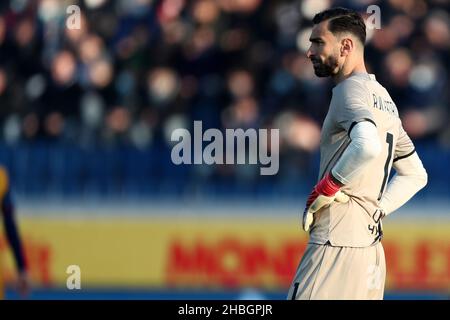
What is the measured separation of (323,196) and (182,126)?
6.08m

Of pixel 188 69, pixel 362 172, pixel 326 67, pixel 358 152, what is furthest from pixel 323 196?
pixel 188 69

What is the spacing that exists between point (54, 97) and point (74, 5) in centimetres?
100

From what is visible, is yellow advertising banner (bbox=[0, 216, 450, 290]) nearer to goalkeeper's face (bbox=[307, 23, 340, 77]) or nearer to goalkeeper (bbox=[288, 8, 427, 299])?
goalkeeper (bbox=[288, 8, 427, 299])

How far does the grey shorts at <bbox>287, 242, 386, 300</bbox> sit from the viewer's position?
17.3 ft

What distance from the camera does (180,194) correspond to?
35.3 feet

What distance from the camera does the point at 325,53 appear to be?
5301mm

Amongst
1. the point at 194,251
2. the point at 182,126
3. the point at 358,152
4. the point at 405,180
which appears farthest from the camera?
the point at 182,126

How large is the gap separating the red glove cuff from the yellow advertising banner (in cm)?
583

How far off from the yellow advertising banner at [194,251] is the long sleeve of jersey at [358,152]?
234 inches

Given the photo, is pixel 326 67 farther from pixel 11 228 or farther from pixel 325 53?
pixel 11 228

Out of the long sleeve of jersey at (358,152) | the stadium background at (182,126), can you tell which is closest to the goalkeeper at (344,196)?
the long sleeve of jersey at (358,152)
